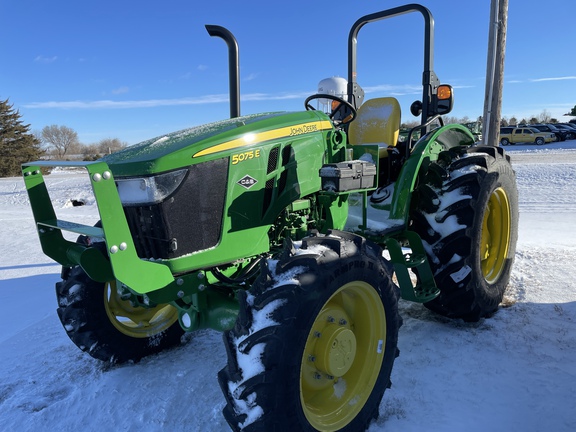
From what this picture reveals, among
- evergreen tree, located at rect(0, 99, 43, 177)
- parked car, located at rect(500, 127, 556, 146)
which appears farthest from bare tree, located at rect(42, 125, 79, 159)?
parked car, located at rect(500, 127, 556, 146)

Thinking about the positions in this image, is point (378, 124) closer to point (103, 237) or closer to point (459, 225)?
point (459, 225)

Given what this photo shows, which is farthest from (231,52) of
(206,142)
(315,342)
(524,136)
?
(524,136)

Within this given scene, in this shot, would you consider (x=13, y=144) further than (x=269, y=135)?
Yes

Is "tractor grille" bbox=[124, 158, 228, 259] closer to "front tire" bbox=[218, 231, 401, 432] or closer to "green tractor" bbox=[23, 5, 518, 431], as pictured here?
"green tractor" bbox=[23, 5, 518, 431]

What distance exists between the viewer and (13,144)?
34281 millimetres

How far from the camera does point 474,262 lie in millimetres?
3664

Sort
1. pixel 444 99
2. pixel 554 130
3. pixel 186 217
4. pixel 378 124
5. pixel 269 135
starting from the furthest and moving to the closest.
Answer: pixel 554 130, pixel 378 124, pixel 444 99, pixel 269 135, pixel 186 217

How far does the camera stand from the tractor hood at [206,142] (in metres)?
2.39

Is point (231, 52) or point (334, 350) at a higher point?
point (231, 52)

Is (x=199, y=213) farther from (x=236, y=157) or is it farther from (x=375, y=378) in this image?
(x=375, y=378)

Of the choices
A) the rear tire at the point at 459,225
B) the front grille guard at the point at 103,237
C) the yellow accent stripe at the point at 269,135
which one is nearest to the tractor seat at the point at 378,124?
the rear tire at the point at 459,225

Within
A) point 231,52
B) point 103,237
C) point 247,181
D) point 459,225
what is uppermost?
point 231,52

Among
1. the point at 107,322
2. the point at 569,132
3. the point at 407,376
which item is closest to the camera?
the point at 407,376

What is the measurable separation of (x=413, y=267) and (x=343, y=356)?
4.23 ft
